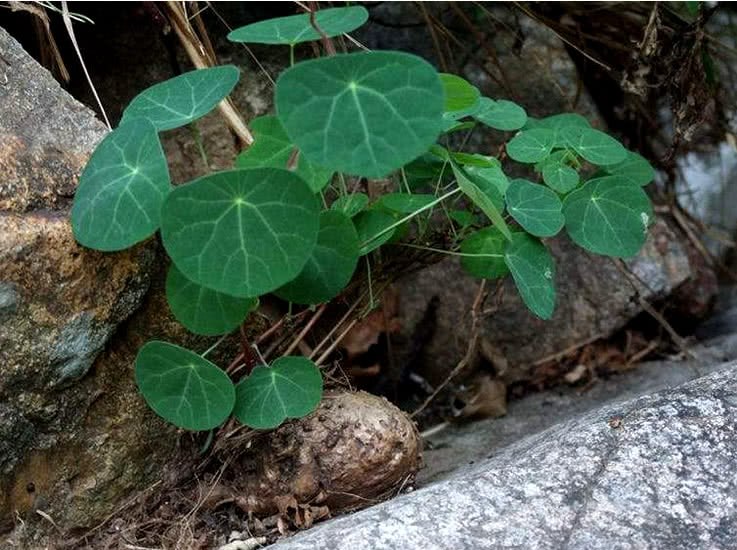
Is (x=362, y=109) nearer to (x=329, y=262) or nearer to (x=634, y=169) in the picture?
(x=329, y=262)

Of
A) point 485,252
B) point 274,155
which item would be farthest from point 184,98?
point 485,252

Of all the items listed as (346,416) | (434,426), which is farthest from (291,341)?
(434,426)

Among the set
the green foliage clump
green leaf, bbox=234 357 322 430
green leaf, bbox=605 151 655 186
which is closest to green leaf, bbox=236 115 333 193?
the green foliage clump

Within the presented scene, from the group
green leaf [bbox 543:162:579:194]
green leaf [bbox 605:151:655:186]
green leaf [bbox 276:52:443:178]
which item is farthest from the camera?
green leaf [bbox 605:151:655:186]

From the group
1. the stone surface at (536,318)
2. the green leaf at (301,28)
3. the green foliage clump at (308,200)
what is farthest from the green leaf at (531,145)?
the stone surface at (536,318)

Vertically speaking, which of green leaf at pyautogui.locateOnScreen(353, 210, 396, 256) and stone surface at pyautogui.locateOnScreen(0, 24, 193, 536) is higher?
green leaf at pyautogui.locateOnScreen(353, 210, 396, 256)

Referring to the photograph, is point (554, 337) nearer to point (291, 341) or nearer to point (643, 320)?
point (643, 320)

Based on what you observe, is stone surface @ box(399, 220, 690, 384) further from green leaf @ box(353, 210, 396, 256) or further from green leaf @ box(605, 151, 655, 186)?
green leaf @ box(353, 210, 396, 256)
